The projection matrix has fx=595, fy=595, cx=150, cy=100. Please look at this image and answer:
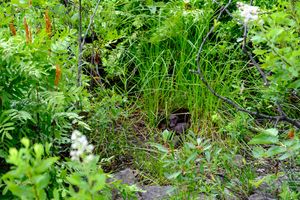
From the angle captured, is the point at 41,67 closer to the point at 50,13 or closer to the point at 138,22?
the point at 50,13

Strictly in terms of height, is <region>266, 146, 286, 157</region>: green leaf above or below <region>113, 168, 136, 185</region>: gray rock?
above

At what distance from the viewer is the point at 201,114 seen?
176 inches

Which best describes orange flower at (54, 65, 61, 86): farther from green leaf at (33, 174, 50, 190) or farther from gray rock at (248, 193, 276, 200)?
gray rock at (248, 193, 276, 200)

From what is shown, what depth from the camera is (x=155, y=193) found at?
11.9 ft

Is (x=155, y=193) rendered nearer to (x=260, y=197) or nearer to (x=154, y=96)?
(x=260, y=197)

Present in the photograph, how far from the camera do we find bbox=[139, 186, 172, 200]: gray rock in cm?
356

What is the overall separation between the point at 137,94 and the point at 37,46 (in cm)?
191

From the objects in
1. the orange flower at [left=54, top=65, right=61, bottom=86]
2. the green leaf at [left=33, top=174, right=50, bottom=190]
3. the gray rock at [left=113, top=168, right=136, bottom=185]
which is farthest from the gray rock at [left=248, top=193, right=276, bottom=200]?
the green leaf at [left=33, top=174, right=50, bottom=190]

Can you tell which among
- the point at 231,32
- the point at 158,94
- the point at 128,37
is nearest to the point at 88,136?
the point at 158,94

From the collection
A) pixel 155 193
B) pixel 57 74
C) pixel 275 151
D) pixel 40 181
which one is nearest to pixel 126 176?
pixel 155 193

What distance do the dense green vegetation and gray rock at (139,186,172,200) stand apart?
4.1 inches

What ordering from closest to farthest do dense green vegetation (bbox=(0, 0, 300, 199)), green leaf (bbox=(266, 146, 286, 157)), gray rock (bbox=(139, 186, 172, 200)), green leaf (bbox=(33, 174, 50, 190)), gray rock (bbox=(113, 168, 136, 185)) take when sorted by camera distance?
1. green leaf (bbox=(33, 174, 50, 190))
2. green leaf (bbox=(266, 146, 286, 157))
3. dense green vegetation (bbox=(0, 0, 300, 199))
4. gray rock (bbox=(139, 186, 172, 200))
5. gray rock (bbox=(113, 168, 136, 185))

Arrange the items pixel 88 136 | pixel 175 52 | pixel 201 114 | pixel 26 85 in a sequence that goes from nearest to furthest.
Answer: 1. pixel 26 85
2. pixel 88 136
3. pixel 201 114
4. pixel 175 52

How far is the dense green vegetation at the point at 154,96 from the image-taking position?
8.89 feet
